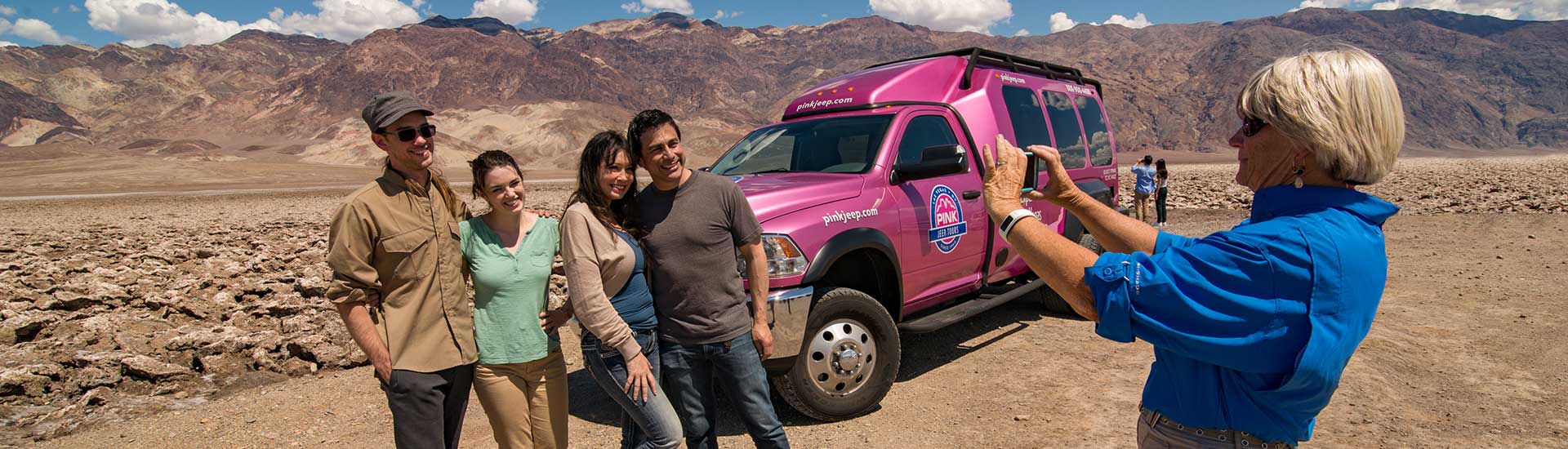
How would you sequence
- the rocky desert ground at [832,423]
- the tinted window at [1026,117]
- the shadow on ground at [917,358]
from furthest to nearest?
the tinted window at [1026,117], the shadow on ground at [917,358], the rocky desert ground at [832,423]

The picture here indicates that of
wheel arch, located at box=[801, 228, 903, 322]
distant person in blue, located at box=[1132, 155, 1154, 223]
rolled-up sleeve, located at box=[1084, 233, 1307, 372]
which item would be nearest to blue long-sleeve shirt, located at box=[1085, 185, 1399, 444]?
rolled-up sleeve, located at box=[1084, 233, 1307, 372]

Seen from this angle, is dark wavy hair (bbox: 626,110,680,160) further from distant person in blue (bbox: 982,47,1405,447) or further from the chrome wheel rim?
the chrome wheel rim

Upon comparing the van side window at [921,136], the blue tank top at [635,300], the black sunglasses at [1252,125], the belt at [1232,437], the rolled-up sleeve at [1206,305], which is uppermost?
the black sunglasses at [1252,125]

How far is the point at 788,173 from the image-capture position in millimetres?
5273

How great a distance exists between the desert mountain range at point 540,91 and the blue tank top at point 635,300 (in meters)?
71.3

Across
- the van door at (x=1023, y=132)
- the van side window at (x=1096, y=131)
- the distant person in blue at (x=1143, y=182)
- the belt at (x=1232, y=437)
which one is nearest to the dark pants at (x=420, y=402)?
the belt at (x=1232, y=437)

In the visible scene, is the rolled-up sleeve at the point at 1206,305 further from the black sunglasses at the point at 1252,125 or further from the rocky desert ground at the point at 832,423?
the rocky desert ground at the point at 832,423

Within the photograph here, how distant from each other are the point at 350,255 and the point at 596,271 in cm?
75

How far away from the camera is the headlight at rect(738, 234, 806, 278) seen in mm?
4168

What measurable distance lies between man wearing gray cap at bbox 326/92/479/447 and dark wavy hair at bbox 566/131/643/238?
0.48 meters

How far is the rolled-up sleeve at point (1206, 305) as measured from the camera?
5.07 feet

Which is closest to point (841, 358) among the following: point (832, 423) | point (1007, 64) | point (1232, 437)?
point (832, 423)

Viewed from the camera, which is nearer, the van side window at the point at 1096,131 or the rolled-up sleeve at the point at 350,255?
the rolled-up sleeve at the point at 350,255

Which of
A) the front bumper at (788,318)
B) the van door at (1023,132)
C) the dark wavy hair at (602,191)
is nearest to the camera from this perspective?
the dark wavy hair at (602,191)
